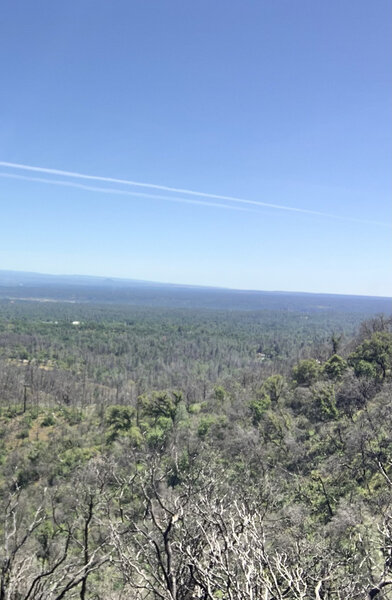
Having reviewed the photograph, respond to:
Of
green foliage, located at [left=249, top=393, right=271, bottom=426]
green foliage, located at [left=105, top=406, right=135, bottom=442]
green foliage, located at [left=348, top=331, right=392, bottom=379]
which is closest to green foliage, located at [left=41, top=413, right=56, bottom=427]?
green foliage, located at [left=105, top=406, right=135, bottom=442]

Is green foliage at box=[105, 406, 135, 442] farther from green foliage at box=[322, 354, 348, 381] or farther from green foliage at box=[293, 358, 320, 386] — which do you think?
green foliage at box=[322, 354, 348, 381]

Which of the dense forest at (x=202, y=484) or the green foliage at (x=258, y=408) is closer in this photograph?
the dense forest at (x=202, y=484)

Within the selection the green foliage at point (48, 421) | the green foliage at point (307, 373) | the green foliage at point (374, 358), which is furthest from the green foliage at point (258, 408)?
the green foliage at point (48, 421)

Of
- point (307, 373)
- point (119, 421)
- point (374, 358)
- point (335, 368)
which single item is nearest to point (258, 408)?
point (307, 373)

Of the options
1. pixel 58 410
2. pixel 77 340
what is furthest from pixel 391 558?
pixel 77 340

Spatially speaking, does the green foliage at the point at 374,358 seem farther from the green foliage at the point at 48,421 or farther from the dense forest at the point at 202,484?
the green foliage at the point at 48,421

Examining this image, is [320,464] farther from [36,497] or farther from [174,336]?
[174,336]

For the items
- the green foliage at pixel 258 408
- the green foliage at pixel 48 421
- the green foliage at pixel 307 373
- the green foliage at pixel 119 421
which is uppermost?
the green foliage at pixel 307 373

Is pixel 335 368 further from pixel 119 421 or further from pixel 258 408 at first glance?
pixel 119 421
